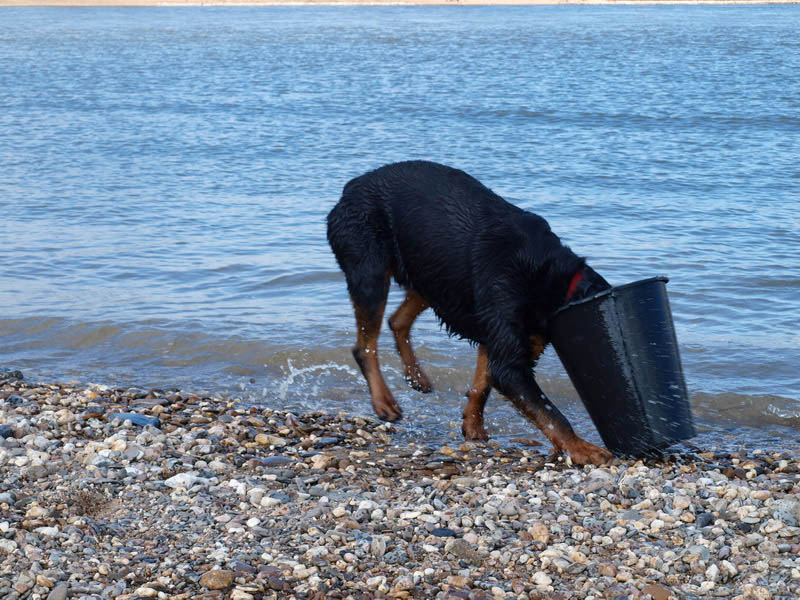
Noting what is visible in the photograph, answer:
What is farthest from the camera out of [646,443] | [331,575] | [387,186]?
[387,186]

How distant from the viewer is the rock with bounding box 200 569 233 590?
3.39 meters

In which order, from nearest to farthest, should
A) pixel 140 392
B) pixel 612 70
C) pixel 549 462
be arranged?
pixel 549 462 < pixel 140 392 < pixel 612 70

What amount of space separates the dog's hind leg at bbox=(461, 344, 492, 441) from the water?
0.22 metres

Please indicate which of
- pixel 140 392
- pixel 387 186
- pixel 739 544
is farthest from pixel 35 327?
pixel 739 544

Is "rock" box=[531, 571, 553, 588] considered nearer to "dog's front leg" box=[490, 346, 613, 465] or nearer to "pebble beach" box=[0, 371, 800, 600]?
"pebble beach" box=[0, 371, 800, 600]

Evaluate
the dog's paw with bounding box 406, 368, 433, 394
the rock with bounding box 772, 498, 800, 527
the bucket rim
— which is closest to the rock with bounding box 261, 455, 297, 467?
the dog's paw with bounding box 406, 368, 433, 394

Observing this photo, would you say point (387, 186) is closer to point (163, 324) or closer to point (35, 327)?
point (163, 324)

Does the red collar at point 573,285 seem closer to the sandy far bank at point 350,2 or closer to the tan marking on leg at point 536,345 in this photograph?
the tan marking on leg at point 536,345

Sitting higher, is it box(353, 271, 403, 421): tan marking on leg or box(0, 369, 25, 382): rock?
box(353, 271, 403, 421): tan marking on leg

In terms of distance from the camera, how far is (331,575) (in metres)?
3.47

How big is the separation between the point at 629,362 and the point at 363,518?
1.38 m

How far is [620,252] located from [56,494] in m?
6.55

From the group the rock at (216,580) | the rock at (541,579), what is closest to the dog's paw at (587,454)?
the rock at (541,579)

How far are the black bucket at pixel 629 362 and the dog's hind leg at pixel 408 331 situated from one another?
4.74 ft
